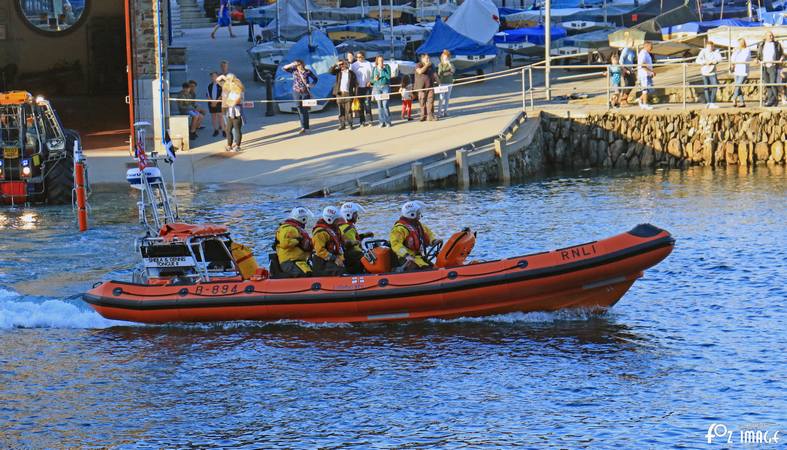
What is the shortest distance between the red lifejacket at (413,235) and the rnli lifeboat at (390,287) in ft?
0.91

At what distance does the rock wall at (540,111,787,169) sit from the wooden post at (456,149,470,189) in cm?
401

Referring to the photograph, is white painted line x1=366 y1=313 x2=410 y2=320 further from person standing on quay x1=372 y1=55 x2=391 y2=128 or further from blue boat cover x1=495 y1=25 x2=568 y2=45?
blue boat cover x1=495 y1=25 x2=568 y2=45

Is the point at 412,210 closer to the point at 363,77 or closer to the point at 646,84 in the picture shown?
the point at 363,77

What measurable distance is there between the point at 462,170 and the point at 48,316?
1159cm

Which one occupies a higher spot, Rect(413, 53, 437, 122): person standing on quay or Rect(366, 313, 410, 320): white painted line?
Rect(413, 53, 437, 122): person standing on quay

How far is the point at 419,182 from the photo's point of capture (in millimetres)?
26047

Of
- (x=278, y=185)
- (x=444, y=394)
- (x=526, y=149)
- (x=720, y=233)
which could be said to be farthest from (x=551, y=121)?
(x=444, y=394)

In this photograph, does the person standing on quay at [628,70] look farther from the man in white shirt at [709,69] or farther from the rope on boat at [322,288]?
the rope on boat at [322,288]

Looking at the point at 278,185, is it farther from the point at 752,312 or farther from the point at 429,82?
the point at 752,312

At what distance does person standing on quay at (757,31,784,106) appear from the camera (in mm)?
29031

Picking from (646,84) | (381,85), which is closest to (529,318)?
(381,85)

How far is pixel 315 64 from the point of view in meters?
33.6

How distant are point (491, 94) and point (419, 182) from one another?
9.20 metres

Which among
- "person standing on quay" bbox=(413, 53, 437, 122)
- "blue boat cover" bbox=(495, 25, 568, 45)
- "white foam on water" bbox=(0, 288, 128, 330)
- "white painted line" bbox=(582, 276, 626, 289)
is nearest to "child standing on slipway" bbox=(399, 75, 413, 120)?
"person standing on quay" bbox=(413, 53, 437, 122)
